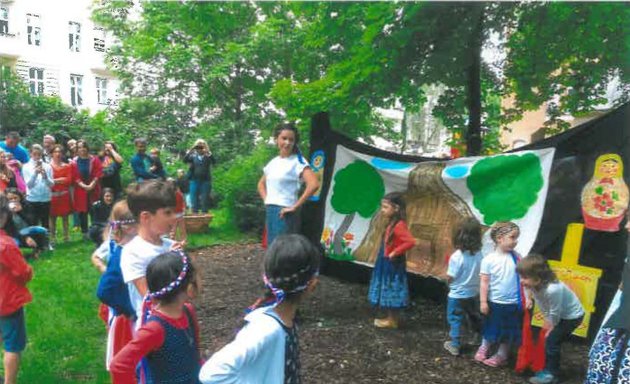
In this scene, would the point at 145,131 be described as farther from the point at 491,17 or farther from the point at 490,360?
the point at 490,360

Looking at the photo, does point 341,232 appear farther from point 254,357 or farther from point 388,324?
point 254,357

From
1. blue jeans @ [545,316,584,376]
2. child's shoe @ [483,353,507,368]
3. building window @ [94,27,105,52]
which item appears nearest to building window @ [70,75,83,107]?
building window @ [94,27,105,52]

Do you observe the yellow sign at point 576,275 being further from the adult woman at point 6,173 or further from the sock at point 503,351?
the adult woman at point 6,173

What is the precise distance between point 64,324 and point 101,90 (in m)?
8.81

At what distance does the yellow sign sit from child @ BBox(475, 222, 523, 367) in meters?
0.41

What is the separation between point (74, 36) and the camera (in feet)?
28.3

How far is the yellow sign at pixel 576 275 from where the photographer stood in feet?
14.2

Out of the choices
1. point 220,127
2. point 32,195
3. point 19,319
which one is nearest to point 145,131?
point 220,127

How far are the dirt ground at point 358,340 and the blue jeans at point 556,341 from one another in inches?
7.1

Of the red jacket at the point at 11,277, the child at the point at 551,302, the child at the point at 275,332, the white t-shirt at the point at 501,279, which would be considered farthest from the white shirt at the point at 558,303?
the red jacket at the point at 11,277

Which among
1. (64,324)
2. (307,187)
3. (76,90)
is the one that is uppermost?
(76,90)

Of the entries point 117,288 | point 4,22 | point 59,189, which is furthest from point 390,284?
point 4,22

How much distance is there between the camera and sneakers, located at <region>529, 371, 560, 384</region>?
151 inches

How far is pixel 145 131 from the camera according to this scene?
13727 mm
